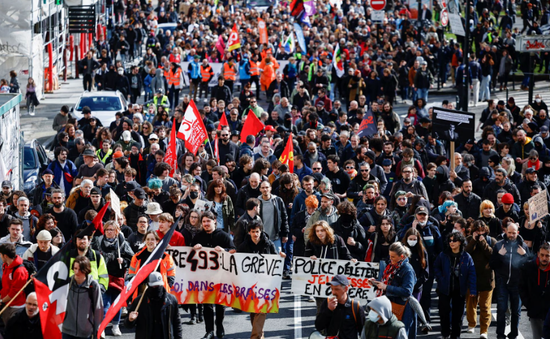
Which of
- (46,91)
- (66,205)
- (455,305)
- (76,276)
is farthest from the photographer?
(46,91)

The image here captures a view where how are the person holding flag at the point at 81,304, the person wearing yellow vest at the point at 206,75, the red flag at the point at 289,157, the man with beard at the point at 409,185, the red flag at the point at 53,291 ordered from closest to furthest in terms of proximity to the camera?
the red flag at the point at 53,291 → the person holding flag at the point at 81,304 → the man with beard at the point at 409,185 → the red flag at the point at 289,157 → the person wearing yellow vest at the point at 206,75

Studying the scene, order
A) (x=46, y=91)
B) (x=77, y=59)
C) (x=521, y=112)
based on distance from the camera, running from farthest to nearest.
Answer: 1. (x=77, y=59)
2. (x=46, y=91)
3. (x=521, y=112)

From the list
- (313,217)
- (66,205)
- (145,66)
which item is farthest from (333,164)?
(145,66)

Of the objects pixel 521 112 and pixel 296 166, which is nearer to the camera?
pixel 296 166

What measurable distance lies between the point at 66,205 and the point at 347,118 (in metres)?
9.40

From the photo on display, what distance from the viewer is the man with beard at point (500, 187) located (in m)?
15.8

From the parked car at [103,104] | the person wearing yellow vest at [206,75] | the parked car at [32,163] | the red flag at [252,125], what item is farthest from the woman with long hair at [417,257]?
the person wearing yellow vest at [206,75]

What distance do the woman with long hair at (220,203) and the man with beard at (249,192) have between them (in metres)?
0.31

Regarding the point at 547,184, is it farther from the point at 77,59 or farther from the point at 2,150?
the point at 77,59

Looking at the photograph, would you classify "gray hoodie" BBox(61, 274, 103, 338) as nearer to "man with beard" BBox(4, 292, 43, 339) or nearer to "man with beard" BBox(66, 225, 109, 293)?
"man with beard" BBox(4, 292, 43, 339)

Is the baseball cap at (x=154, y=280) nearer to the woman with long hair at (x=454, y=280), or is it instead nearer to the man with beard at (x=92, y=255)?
the man with beard at (x=92, y=255)

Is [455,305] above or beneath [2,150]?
beneath

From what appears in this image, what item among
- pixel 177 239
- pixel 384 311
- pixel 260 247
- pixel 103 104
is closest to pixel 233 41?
pixel 103 104

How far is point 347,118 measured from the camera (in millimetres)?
23078
